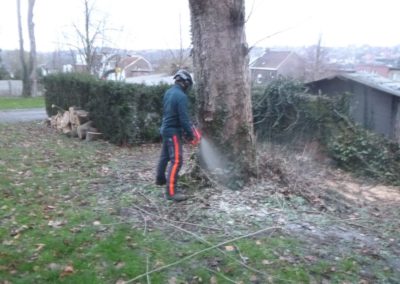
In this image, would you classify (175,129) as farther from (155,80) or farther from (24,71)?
(24,71)

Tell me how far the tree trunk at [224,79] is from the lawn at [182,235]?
668 millimetres

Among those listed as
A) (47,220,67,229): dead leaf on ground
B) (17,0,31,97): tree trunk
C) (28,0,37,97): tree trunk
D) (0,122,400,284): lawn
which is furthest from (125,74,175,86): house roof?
(17,0,31,97): tree trunk

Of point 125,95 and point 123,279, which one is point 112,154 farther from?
point 123,279

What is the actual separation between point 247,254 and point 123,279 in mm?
1342

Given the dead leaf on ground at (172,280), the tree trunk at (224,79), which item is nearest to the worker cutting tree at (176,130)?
the tree trunk at (224,79)

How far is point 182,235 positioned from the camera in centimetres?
496

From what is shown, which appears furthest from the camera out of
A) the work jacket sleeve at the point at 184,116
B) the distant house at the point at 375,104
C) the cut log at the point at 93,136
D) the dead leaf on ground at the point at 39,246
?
the cut log at the point at 93,136

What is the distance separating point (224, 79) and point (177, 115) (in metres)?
0.98

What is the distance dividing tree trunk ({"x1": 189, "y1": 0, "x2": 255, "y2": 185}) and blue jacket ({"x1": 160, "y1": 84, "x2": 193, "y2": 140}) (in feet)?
2.06

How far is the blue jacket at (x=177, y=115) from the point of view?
5.78m

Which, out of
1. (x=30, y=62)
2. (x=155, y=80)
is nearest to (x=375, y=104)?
(x=155, y=80)

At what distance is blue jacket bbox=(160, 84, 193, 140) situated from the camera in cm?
578

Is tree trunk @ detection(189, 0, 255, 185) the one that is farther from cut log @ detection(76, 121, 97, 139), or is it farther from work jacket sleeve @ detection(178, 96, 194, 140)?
cut log @ detection(76, 121, 97, 139)

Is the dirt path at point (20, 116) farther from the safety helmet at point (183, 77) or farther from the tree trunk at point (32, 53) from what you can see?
the safety helmet at point (183, 77)
